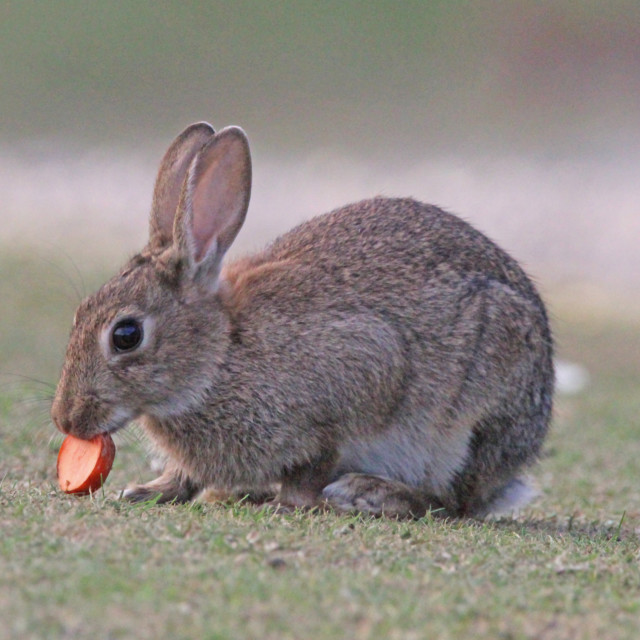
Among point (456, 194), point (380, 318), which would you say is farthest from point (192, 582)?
point (456, 194)

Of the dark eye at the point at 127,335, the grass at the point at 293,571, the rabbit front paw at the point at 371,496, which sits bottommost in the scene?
the rabbit front paw at the point at 371,496

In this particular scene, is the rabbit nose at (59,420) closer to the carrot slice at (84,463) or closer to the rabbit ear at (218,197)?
the carrot slice at (84,463)

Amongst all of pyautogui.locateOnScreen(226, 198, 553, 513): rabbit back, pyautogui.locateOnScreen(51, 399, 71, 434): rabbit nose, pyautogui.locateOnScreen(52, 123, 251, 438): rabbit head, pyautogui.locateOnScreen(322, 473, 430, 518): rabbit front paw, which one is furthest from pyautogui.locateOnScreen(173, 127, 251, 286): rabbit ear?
pyautogui.locateOnScreen(322, 473, 430, 518): rabbit front paw

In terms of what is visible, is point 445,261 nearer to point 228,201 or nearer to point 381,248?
point 381,248

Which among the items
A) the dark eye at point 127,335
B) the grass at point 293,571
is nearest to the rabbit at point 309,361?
the dark eye at point 127,335

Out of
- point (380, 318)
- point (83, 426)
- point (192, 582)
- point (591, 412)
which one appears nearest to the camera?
point (192, 582)

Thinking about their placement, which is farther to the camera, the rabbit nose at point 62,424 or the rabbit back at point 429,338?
the rabbit back at point 429,338

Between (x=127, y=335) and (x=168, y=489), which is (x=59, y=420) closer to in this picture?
(x=127, y=335)

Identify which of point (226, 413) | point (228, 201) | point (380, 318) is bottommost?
point (226, 413)
